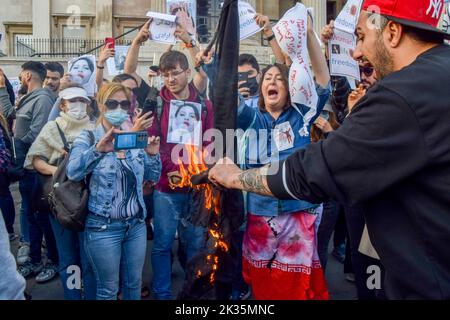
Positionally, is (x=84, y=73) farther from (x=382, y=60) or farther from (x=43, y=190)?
(x=382, y=60)

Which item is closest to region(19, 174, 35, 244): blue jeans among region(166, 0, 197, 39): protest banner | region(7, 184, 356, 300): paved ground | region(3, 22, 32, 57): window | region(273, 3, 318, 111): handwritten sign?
region(7, 184, 356, 300): paved ground

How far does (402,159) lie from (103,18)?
28.5 metres

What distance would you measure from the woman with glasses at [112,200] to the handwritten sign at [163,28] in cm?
98

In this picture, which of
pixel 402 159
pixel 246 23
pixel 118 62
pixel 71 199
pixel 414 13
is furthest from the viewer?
pixel 118 62

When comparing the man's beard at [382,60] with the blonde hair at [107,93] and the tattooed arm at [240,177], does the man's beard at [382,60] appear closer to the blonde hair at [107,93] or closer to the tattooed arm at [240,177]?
the tattooed arm at [240,177]

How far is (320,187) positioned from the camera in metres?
1.81

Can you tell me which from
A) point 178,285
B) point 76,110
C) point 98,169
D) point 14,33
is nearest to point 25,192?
point 76,110

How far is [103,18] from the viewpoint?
91.1 ft

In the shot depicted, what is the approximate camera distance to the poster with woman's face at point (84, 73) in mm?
5297

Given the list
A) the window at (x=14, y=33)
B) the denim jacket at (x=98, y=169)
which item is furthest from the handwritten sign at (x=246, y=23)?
the window at (x=14, y=33)

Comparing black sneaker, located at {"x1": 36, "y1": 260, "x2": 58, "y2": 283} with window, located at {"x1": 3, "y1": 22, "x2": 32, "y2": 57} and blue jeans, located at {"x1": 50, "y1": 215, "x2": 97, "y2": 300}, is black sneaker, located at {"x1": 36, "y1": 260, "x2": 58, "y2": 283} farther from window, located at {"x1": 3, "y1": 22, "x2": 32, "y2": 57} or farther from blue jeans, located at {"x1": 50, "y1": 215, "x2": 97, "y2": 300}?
window, located at {"x1": 3, "y1": 22, "x2": 32, "y2": 57}

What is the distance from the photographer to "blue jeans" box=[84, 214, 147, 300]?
3.55 metres
